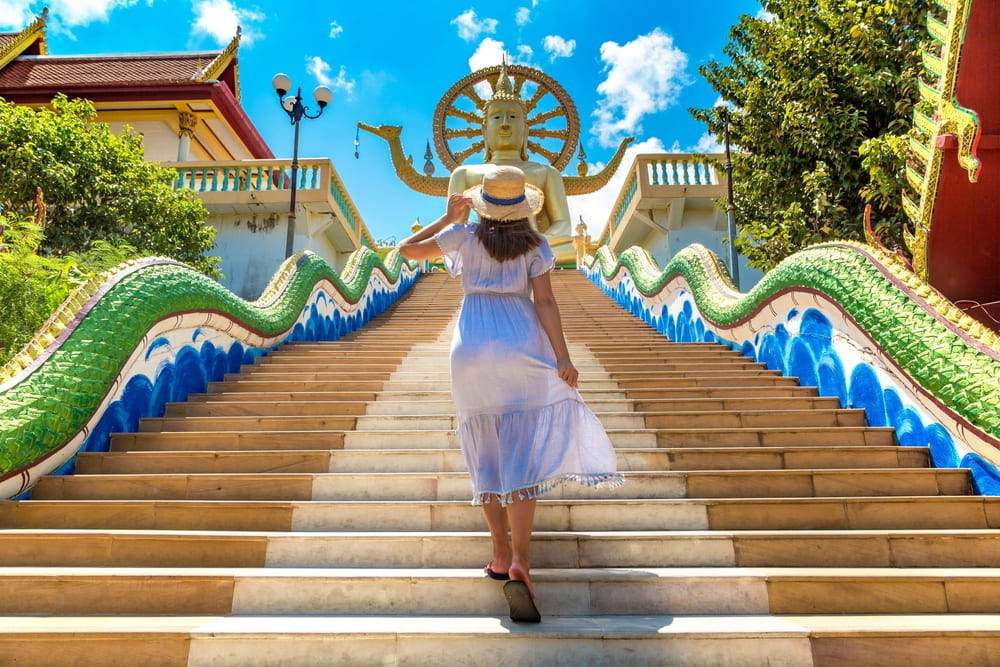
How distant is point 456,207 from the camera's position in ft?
7.30

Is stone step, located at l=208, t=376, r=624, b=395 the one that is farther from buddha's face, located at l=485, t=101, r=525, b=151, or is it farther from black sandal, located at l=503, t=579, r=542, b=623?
buddha's face, located at l=485, t=101, r=525, b=151

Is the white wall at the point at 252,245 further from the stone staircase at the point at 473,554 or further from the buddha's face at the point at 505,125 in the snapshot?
the stone staircase at the point at 473,554

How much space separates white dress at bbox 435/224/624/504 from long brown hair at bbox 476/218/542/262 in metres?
0.18

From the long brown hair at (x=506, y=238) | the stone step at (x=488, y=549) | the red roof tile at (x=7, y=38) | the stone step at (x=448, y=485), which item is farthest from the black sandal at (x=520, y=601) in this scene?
the red roof tile at (x=7, y=38)

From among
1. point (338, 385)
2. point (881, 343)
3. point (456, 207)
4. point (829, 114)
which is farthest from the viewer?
point (829, 114)

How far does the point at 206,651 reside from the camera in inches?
73.7

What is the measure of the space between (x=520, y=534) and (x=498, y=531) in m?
0.12

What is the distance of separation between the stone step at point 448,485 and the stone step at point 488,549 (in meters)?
0.40

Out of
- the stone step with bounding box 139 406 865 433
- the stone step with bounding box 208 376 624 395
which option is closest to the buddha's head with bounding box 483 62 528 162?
the stone step with bounding box 208 376 624 395

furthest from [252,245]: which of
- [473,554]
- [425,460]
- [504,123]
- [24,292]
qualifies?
[473,554]

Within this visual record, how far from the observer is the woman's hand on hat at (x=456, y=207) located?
2211mm

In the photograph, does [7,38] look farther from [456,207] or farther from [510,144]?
[456,207]

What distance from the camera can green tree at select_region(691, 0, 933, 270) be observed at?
6492 mm

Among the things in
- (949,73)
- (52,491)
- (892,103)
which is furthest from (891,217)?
(52,491)
